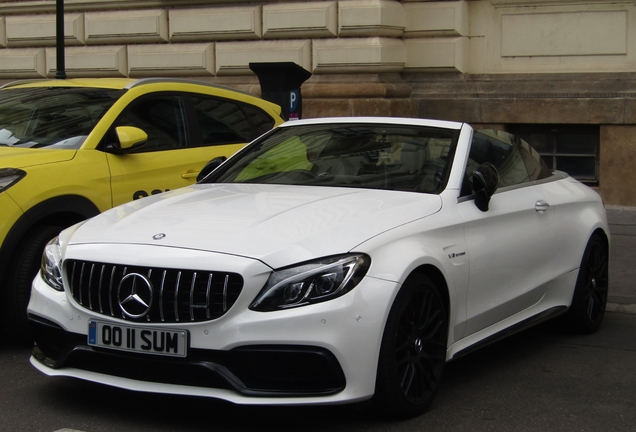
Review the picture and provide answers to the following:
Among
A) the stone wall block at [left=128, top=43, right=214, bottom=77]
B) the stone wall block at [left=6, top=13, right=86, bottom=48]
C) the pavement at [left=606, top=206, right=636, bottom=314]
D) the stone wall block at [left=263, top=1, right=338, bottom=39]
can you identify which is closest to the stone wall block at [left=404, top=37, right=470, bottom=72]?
the stone wall block at [left=263, top=1, right=338, bottom=39]

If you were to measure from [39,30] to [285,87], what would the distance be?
6.47 metres

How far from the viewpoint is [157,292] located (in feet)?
14.0

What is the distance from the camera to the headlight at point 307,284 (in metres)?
4.16

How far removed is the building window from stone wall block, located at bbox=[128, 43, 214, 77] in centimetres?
412

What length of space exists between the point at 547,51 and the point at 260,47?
11.9 feet

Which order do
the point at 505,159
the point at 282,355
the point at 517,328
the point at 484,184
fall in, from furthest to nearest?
the point at 505,159 < the point at 517,328 < the point at 484,184 < the point at 282,355

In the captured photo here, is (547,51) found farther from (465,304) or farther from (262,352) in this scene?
(262,352)

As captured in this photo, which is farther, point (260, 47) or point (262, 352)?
point (260, 47)

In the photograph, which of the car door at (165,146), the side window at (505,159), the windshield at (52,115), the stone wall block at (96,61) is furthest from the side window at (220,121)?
the stone wall block at (96,61)

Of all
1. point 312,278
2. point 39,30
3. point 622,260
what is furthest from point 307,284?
point 39,30

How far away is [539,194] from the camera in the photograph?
5.99 meters

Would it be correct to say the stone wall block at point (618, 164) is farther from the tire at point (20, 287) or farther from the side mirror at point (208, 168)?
the tire at point (20, 287)

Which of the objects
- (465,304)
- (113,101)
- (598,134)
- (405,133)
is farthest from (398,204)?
(598,134)

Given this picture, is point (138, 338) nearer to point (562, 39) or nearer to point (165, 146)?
point (165, 146)
